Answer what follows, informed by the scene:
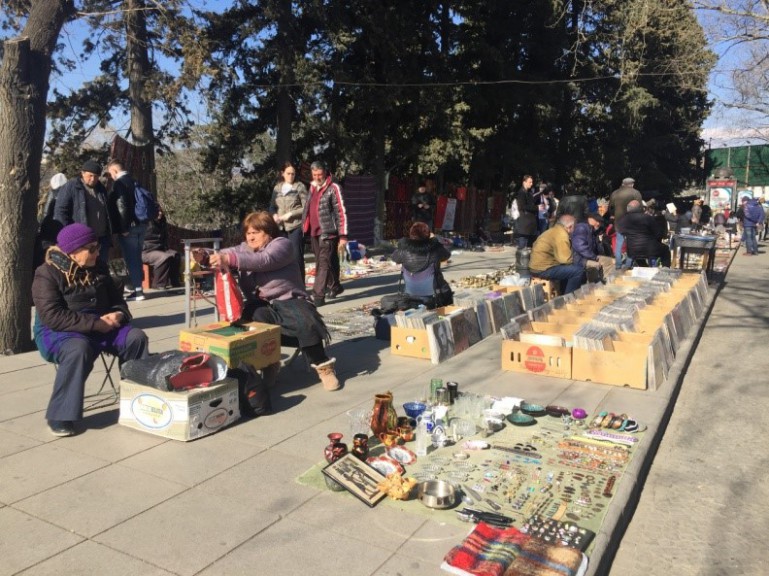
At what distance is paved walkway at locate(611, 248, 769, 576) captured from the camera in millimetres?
3248

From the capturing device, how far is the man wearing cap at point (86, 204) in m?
7.68

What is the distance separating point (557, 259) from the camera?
30.1 ft

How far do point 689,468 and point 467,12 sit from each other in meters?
21.8

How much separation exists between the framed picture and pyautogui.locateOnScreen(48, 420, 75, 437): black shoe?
6.00 ft

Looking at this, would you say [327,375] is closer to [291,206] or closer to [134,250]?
[291,206]

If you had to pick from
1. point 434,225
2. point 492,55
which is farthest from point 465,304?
point 492,55


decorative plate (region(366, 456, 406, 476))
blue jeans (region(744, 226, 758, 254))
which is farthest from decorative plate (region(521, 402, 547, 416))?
blue jeans (region(744, 226, 758, 254))

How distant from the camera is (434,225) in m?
22.0

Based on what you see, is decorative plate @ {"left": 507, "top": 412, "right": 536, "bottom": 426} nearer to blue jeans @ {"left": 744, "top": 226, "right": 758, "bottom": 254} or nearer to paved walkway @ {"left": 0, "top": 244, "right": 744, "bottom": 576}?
paved walkway @ {"left": 0, "top": 244, "right": 744, "bottom": 576}

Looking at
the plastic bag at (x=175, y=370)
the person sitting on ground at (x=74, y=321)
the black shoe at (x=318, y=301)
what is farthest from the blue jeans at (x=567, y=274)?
the person sitting on ground at (x=74, y=321)

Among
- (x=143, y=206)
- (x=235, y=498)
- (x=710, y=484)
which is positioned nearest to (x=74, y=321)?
(x=235, y=498)

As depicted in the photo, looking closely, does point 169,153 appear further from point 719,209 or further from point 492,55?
point 719,209

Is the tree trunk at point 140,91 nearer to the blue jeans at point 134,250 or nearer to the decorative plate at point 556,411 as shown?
the blue jeans at point 134,250

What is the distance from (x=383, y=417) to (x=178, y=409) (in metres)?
1.31
